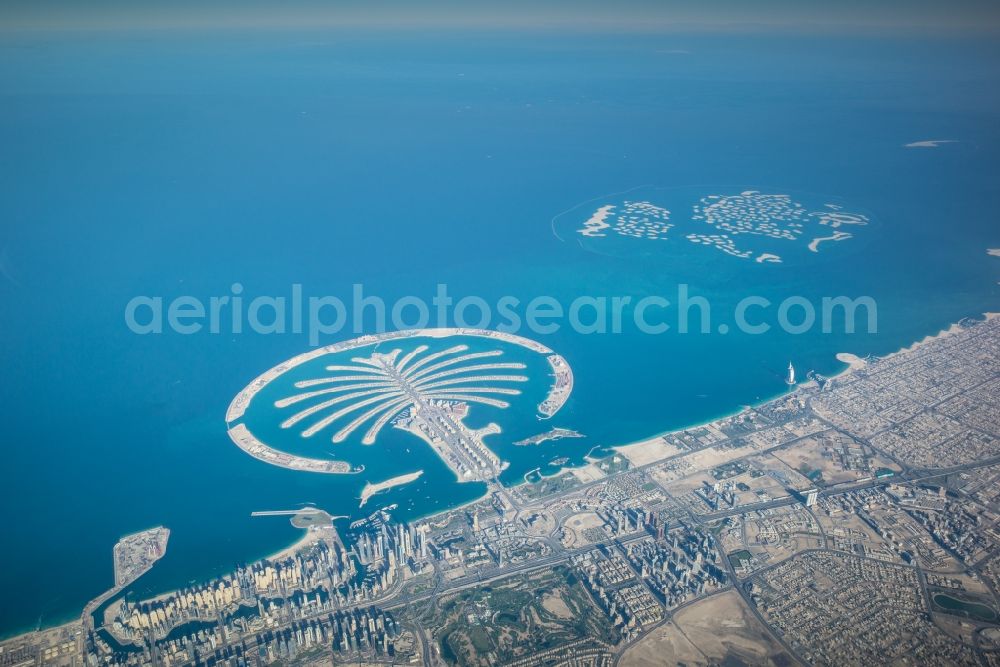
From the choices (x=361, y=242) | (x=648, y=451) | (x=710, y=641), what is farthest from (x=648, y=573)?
(x=361, y=242)

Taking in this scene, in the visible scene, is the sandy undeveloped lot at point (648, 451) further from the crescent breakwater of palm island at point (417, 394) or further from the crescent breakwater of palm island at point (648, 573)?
the crescent breakwater of palm island at point (417, 394)

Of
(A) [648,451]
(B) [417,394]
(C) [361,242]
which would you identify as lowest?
(A) [648,451]

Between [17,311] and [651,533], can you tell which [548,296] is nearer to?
[651,533]

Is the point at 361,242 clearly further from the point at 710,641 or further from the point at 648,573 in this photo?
the point at 710,641

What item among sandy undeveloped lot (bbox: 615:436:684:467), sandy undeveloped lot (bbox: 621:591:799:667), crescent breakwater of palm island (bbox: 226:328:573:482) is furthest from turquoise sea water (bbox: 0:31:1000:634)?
sandy undeveloped lot (bbox: 621:591:799:667)

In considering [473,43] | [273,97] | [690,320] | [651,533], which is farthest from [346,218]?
[473,43]

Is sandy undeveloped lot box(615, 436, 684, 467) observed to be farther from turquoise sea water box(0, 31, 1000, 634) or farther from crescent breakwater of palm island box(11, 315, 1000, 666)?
turquoise sea water box(0, 31, 1000, 634)

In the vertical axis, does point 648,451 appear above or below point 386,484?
below
